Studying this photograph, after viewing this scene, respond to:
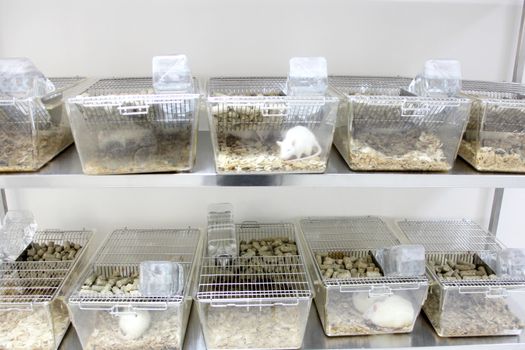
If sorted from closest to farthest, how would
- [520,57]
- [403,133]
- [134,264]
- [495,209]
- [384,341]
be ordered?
[403,133] → [384,341] → [134,264] → [520,57] → [495,209]

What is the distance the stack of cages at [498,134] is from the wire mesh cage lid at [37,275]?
1.22 meters

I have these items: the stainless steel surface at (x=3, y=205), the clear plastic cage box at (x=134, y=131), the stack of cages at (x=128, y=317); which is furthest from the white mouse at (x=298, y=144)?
the stainless steel surface at (x=3, y=205)

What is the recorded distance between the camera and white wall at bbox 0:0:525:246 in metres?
1.42

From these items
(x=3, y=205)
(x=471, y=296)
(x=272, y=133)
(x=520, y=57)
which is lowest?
(x=471, y=296)

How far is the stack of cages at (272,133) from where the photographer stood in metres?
1.09

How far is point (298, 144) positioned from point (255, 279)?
440mm

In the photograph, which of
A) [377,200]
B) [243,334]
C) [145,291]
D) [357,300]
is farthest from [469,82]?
[145,291]

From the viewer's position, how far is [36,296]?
1.21 metres

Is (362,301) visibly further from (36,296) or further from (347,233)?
(36,296)

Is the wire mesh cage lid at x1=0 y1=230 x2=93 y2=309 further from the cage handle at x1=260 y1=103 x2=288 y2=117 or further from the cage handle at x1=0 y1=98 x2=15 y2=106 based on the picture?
the cage handle at x1=260 y1=103 x2=288 y2=117

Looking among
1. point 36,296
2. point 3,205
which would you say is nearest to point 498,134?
point 36,296

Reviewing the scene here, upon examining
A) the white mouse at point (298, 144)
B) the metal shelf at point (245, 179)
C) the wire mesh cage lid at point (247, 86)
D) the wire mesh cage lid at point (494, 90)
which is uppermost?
the wire mesh cage lid at point (247, 86)

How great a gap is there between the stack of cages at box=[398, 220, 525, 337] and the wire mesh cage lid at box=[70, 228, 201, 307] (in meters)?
0.73

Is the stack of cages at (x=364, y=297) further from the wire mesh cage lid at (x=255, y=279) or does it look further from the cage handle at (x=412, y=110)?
the cage handle at (x=412, y=110)
